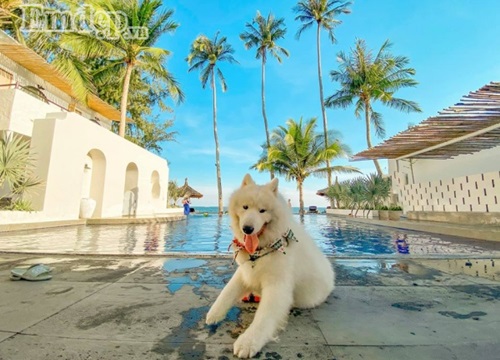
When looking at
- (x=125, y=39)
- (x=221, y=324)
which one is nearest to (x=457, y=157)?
(x=221, y=324)

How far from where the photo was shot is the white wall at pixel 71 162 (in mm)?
9117

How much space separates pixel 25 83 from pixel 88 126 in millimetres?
6268

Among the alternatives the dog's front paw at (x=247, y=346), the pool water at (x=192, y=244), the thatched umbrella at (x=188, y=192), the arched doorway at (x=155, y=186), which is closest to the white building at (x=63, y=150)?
the arched doorway at (x=155, y=186)

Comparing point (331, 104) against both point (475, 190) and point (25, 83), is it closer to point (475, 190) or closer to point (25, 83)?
point (475, 190)

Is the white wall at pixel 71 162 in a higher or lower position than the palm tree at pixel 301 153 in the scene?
lower

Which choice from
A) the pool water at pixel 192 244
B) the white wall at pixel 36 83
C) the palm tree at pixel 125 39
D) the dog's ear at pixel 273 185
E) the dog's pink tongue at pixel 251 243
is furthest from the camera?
the palm tree at pixel 125 39

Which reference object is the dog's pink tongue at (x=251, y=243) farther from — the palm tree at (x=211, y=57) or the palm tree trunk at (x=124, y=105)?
the palm tree at (x=211, y=57)

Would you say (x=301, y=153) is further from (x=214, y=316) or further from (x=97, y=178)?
(x=214, y=316)

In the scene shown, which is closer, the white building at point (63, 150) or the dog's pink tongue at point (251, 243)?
the dog's pink tongue at point (251, 243)

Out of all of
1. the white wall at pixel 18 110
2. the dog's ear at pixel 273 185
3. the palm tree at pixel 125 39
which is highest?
the palm tree at pixel 125 39

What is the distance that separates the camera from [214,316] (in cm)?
177

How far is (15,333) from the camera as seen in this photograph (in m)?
1.58

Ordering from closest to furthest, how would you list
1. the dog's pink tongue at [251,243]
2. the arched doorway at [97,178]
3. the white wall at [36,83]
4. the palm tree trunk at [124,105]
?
the dog's pink tongue at [251,243], the arched doorway at [97,178], the white wall at [36,83], the palm tree trunk at [124,105]

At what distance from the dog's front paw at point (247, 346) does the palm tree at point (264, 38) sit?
2403cm
